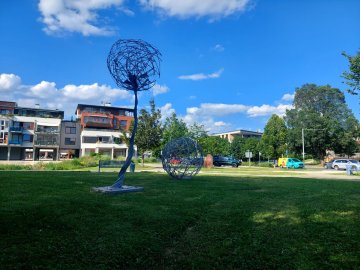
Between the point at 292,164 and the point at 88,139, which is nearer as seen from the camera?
the point at 292,164

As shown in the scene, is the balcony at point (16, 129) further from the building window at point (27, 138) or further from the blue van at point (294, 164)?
the blue van at point (294, 164)

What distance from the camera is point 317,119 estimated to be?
6166 cm

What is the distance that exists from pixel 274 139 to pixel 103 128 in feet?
127

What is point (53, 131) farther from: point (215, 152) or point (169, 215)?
point (169, 215)

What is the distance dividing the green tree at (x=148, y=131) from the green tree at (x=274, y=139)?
71.7 feet

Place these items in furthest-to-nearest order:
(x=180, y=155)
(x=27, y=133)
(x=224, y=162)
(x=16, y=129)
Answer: (x=27, y=133) < (x=16, y=129) < (x=224, y=162) < (x=180, y=155)

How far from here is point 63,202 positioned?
27.2ft

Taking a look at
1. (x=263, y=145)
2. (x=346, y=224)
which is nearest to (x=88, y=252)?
(x=346, y=224)

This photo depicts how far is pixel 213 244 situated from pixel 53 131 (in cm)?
6948

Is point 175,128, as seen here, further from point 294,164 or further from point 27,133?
point 27,133

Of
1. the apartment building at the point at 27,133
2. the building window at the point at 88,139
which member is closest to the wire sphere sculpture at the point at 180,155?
the building window at the point at 88,139

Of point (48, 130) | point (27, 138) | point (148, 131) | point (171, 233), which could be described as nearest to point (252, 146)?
point (148, 131)

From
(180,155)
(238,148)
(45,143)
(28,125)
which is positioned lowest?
(180,155)

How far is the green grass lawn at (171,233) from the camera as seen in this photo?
5.12 m
